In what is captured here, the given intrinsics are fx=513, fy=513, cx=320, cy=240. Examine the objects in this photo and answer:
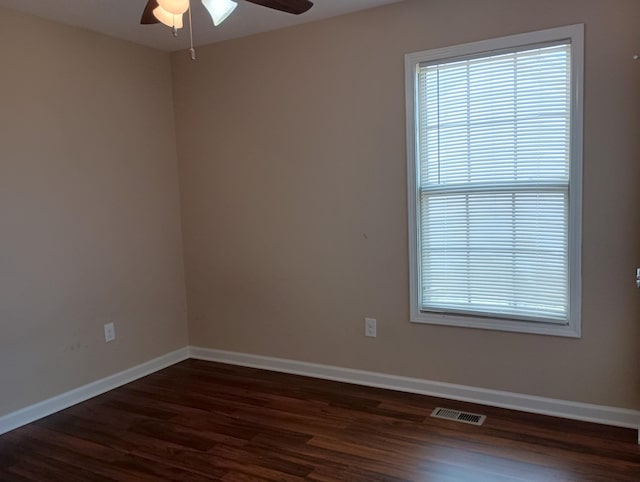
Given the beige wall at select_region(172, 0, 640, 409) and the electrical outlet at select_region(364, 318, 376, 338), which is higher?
the beige wall at select_region(172, 0, 640, 409)

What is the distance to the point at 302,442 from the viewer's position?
2.64 m

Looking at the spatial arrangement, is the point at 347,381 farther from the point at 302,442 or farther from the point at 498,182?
the point at 498,182

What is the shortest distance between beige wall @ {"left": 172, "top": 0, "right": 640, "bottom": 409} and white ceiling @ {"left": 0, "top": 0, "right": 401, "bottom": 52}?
0.11 meters

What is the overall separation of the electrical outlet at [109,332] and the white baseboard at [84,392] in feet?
0.84

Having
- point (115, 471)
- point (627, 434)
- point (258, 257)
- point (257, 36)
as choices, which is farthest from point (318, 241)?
point (627, 434)

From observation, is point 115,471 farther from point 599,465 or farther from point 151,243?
point 599,465

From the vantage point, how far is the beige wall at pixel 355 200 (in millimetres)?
2596

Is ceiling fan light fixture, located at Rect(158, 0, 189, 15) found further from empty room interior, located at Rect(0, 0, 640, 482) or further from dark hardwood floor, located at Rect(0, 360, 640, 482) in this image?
dark hardwood floor, located at Rect(0, 360, 640, 482)

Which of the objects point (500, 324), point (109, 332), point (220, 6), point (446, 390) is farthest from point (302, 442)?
point (220, 6)

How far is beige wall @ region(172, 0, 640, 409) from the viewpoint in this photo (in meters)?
2.60

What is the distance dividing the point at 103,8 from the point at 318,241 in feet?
6.20

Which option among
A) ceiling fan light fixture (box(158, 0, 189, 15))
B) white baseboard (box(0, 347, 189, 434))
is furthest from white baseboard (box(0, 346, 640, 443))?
ceiling fan light fixture (box(158, 0, 189, 15))

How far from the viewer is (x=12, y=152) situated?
2.91 metres

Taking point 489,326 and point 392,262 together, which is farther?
point 392,262
